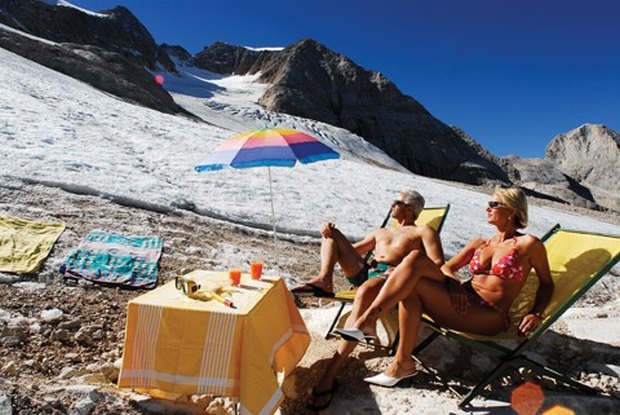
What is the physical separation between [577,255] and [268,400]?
2637mm

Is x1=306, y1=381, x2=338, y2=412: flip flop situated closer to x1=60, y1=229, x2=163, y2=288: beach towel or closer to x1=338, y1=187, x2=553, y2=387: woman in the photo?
x1=338, y1=187, x2=553, y2=387: woman

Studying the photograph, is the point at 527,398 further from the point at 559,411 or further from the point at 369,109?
the point at 369,109

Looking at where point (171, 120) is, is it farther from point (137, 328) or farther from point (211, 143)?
point (137, 328)

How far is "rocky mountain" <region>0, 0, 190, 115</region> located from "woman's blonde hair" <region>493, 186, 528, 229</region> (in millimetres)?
29676

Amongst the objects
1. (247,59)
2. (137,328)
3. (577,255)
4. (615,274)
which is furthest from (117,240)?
(247,59)

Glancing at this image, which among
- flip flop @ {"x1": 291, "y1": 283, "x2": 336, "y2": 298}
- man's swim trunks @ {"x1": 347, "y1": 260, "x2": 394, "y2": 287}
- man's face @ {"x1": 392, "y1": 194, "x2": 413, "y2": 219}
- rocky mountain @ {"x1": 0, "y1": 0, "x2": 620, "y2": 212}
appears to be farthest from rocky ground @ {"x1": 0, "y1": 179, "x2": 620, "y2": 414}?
rocky mountain @ {"x1": 0, "y1": 0, "x2": 620, "y2": 212}

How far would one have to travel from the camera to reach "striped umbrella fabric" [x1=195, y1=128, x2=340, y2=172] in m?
5.09

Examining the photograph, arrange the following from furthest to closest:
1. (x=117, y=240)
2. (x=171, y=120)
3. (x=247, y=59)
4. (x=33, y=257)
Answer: (x=247, y=59), (x=171, y=120), (x=117, y=240), (x=33, y=257)

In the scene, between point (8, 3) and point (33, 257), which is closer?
point (33, 257)

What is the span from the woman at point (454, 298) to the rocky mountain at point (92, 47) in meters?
29.9

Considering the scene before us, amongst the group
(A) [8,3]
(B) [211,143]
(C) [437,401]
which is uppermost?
(A) [8,3]

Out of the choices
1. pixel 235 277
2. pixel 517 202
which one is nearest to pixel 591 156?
pixel 517 202

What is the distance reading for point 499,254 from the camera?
378cm

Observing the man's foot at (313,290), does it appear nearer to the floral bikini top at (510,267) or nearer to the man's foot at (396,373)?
the man's foot at (396,373)
